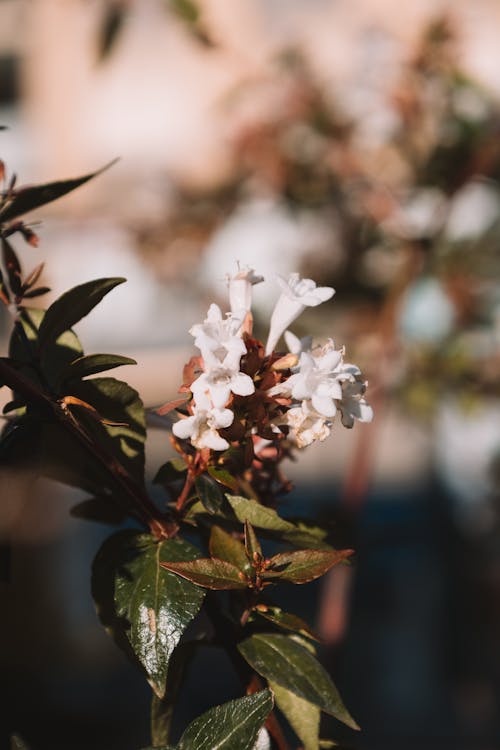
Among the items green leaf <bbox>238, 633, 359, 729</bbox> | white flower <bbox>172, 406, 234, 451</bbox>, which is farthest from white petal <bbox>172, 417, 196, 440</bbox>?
green leaf <bbox>238, 633, 359, 729</bbox>

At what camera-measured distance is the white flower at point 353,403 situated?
0.39 metres

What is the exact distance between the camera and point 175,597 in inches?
13.6

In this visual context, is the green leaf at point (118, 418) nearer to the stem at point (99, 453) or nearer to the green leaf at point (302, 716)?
the stem at point (99, 453)

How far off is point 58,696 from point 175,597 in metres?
2.23

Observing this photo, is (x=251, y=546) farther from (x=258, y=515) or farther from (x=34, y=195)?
(x=34, y=195)

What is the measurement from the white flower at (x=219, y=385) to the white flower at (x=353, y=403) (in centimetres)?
6

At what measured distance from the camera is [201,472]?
1.26 feet

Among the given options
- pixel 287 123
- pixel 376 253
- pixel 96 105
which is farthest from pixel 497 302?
pixel 96 105

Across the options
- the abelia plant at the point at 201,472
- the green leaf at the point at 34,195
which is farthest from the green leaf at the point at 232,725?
the green leaf at the point at 34,195

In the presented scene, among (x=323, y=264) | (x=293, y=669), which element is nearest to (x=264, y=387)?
(x=293, y=669)

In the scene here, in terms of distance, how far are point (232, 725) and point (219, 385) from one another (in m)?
0.14

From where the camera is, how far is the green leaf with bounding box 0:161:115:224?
1.31ft

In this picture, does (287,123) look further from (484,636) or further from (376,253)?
(484,636)

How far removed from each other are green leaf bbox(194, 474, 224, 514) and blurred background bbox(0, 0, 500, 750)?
0.25 feet
